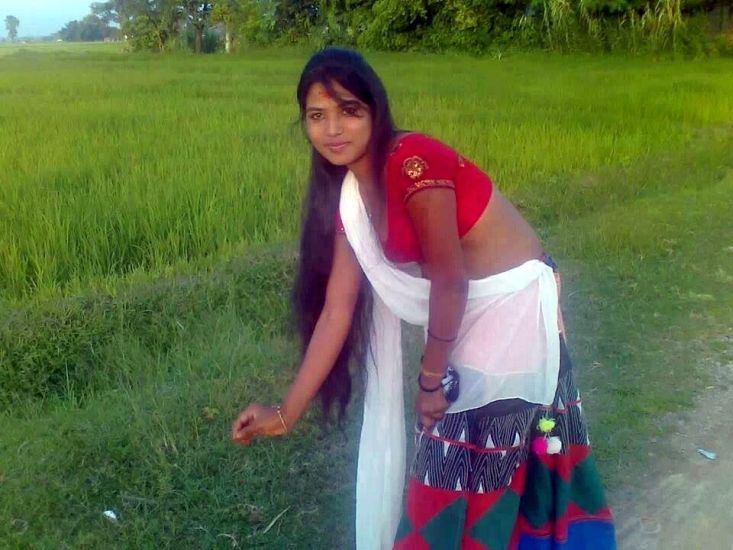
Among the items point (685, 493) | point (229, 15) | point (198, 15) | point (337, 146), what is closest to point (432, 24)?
point (229, 15)

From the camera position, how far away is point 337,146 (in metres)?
1.63

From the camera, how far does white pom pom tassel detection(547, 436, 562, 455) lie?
1799mm

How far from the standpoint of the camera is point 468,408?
1724 millimetres

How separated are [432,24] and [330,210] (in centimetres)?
1843

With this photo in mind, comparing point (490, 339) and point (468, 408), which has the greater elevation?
→ point (490, 339)

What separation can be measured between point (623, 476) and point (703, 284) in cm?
189

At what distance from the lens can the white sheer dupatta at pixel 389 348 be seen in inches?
66.6

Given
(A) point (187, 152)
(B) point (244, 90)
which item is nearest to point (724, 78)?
(B) point (244, 90)

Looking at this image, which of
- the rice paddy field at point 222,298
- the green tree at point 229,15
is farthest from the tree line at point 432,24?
the rice paddy field at point 222,298

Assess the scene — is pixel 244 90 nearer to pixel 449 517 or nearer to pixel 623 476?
pixel 623 476

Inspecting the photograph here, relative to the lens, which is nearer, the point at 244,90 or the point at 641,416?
the point at 641,416

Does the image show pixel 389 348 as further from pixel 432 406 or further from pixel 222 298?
pixel 222 298

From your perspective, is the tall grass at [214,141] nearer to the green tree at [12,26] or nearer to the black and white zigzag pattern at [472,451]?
the black and white zigzag pattern at [472,451]

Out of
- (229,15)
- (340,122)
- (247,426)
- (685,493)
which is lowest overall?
(685,493)
